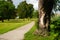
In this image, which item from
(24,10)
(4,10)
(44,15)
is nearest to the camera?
(44,15)

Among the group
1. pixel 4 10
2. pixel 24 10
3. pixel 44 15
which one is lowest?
pixel 24 10

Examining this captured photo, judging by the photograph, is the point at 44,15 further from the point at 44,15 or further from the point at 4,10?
the point at 4,10

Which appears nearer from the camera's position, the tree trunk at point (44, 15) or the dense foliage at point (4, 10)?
the tree trunk at point (44, 15)

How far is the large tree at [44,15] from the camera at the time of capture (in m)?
16.7

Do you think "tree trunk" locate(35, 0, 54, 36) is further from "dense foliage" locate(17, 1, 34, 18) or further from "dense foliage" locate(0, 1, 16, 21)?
"dense foliage" locate(17, 1, 34, 18)

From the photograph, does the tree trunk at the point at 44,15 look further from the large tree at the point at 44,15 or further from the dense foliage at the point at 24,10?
the dense foliage at the point at 24,10

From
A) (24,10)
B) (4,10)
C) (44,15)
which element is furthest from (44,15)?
(24,10)

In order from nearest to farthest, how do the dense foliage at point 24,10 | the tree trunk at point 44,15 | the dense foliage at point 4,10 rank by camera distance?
1. the tree trunk at point 44,15
2. the dense foliage at point 4,10
3. the dense foliage at point 24,10

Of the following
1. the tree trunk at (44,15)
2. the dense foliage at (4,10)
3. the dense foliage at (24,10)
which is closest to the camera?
the tree trunk at (44,15)

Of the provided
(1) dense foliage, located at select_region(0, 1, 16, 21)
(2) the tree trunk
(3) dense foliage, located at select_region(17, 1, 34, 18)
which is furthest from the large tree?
(3) dense foliage, located at select_region(17, 1, 34, 18)

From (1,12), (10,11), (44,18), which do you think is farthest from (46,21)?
(10,11)

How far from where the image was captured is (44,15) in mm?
17016

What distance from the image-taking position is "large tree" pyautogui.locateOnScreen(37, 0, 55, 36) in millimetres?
16688

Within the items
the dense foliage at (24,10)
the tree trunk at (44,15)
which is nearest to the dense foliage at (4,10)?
the dense foliage at (24,10)
